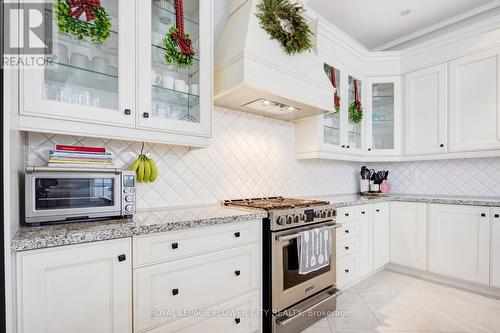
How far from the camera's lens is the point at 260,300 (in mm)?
1801

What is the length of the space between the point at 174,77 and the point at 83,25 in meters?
0.53

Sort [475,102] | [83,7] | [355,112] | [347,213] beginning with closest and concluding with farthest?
[83,7]
[347,213]
[475,102]
[355,112]

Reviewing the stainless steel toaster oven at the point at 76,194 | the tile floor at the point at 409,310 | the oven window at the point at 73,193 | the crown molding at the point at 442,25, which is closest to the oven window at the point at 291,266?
the tile floor at the point at 409,310

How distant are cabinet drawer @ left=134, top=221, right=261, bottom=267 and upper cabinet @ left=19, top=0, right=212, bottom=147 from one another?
1.92 feet

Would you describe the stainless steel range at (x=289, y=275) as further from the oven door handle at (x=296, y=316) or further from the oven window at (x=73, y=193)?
the oven window at (x=73, y=193)

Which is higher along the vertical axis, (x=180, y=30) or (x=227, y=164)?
(x=180, y=30)

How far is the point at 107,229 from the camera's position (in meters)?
1.21

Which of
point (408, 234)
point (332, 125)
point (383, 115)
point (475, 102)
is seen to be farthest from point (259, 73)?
point (408, 234)

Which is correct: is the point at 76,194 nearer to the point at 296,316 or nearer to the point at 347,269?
the point at 296,316

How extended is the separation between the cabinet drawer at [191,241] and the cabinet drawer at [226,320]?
36 centimetres

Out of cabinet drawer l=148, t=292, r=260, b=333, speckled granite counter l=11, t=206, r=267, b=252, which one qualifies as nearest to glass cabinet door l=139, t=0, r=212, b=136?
speckled granite counter l=11, t=206, r=267, b=252

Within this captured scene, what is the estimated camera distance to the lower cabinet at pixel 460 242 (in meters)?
2.53

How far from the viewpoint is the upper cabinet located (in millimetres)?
1260

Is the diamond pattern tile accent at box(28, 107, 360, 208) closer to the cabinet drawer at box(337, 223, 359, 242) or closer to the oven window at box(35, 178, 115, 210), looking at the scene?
the oven window at box(35, 178, 115, 210)
